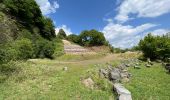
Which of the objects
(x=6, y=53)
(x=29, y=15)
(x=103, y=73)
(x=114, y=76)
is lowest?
(x=114, y=76)

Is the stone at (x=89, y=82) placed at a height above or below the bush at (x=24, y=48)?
below

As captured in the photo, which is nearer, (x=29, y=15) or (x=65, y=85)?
(x=65, y=85)

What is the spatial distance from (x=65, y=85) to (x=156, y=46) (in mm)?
13841

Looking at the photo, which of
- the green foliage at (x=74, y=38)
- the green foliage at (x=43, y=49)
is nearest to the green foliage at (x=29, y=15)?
the green foliage at (x=43, y=49)

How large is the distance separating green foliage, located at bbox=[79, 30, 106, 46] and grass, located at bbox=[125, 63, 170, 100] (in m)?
35.9

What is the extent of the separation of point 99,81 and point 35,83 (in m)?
3.99

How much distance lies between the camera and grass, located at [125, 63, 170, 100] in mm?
14218

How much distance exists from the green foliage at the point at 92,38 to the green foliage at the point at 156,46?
30.0 meters

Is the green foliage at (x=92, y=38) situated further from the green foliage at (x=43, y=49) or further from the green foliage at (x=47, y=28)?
the green foliage at (x=43, y=49)

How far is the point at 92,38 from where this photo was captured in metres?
58.0

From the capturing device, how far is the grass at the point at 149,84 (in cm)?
1422

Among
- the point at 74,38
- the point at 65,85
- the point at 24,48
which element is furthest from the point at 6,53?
the point at 74,38

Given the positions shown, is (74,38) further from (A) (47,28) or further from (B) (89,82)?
(B) (89,82)

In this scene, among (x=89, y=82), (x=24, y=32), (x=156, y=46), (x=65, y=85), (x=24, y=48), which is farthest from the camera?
(x=24, y=32)
